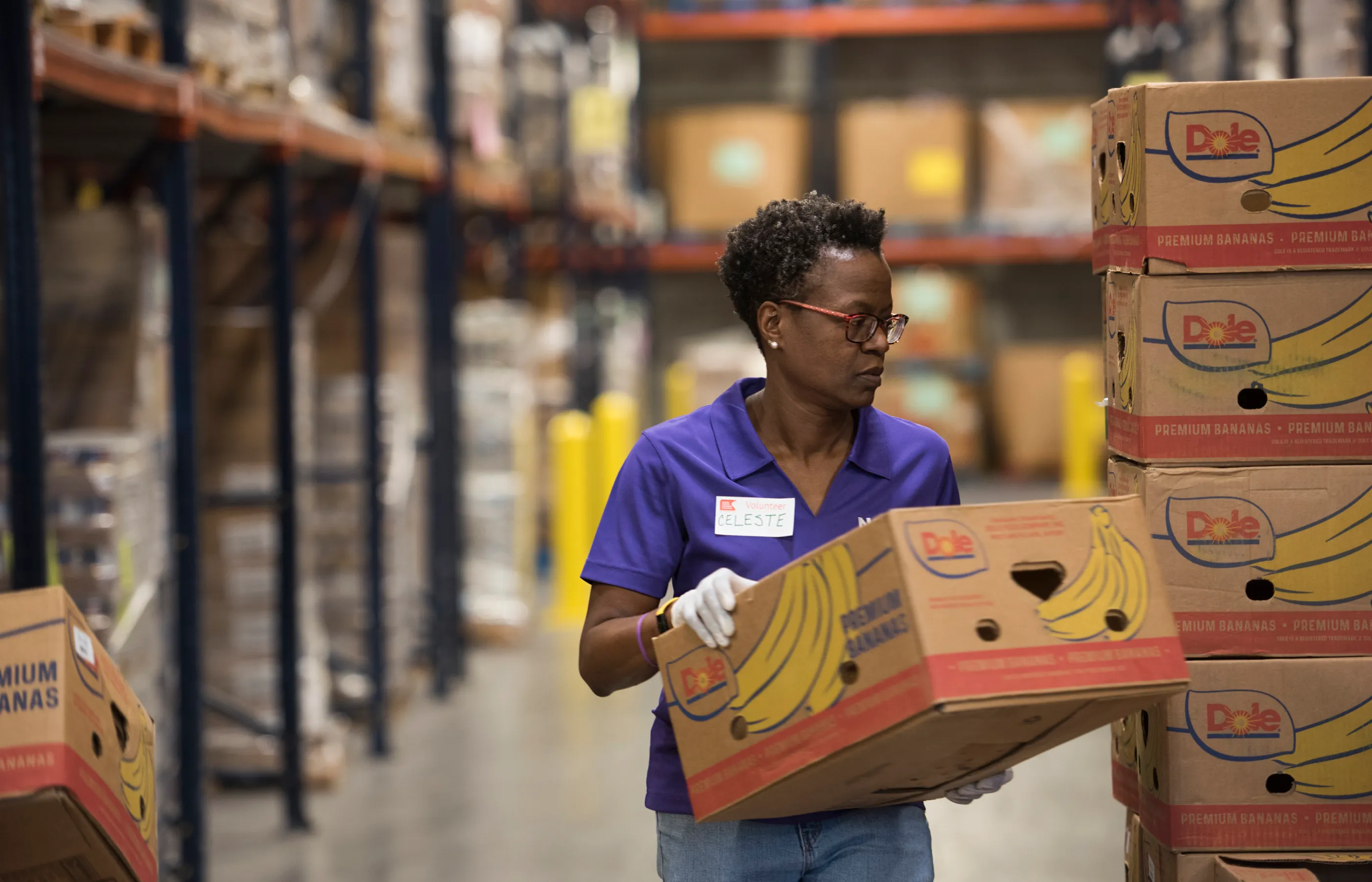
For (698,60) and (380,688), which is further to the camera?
(698,60)

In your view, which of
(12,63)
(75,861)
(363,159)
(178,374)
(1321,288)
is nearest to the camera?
(75,861)

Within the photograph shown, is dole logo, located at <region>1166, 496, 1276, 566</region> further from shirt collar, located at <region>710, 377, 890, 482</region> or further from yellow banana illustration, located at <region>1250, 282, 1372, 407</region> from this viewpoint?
shirt collar, located at <region>710, 377, 890, 482</region>

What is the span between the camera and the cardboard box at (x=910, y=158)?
13.1 m

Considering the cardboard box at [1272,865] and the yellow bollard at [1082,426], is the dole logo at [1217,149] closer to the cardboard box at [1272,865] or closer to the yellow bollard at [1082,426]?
the cardboard box at [1272,865]

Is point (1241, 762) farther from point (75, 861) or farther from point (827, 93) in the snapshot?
point (827, 93)

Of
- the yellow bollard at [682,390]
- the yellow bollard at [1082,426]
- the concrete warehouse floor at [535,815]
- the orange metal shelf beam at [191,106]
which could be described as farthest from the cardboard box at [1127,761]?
the yellow bollard at [1082,426]

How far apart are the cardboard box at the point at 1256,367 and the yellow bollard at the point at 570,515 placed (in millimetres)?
6506

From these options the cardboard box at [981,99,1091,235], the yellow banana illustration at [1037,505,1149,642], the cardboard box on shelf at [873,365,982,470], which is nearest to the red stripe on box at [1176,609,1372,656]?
the yellow banana illustration at [1037,505,1149,642]

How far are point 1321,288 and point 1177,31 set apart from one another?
1041cm

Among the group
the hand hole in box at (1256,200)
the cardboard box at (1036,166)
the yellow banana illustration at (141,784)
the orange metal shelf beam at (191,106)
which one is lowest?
the yellow banana illustration at (141,784)

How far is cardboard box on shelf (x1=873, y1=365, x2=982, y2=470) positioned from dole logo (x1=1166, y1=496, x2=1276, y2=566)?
34.6 ft

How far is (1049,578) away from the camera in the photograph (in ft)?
7.18

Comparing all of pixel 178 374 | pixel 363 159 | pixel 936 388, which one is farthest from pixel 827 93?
pixel 178 374

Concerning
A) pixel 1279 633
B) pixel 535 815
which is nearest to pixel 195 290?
pixel 535 815
